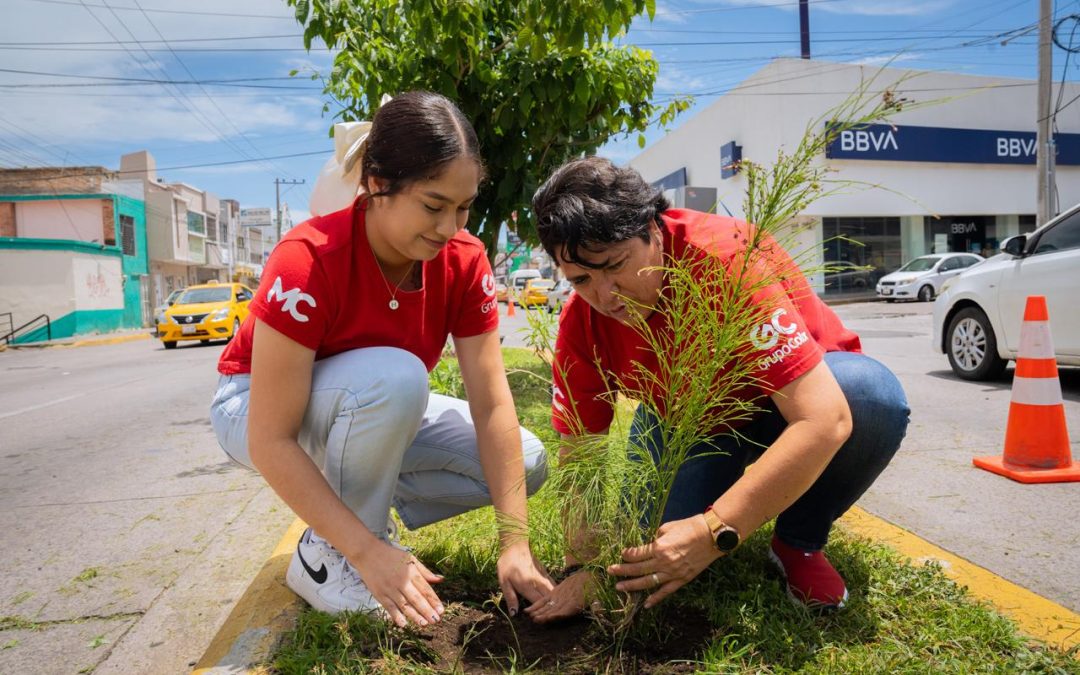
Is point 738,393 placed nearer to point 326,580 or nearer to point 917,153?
point 326,580

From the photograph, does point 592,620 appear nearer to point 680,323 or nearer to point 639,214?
point 680,323

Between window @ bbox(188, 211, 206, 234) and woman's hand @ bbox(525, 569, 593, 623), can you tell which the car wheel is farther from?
window @ bbox(188, 211, 206, 234)

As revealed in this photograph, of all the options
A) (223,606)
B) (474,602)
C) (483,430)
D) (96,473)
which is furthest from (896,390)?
(96,473)

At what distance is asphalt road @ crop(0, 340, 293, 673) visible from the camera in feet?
7.15

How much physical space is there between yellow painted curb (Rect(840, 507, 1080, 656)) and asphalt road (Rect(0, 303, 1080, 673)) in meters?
0.15

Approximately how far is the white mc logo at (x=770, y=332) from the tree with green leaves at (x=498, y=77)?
2.39m

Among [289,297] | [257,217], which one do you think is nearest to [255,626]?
[289,297]

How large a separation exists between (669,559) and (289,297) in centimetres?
107

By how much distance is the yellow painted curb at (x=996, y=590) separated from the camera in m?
1.74

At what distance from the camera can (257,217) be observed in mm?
82438

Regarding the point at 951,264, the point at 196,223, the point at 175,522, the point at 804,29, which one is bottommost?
the point at 175,522

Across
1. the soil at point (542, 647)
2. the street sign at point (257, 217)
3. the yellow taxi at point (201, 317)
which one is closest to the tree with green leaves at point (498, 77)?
the soil at point (542, 647)

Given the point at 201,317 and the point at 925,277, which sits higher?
the point at 925,277

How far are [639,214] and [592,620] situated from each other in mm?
986
